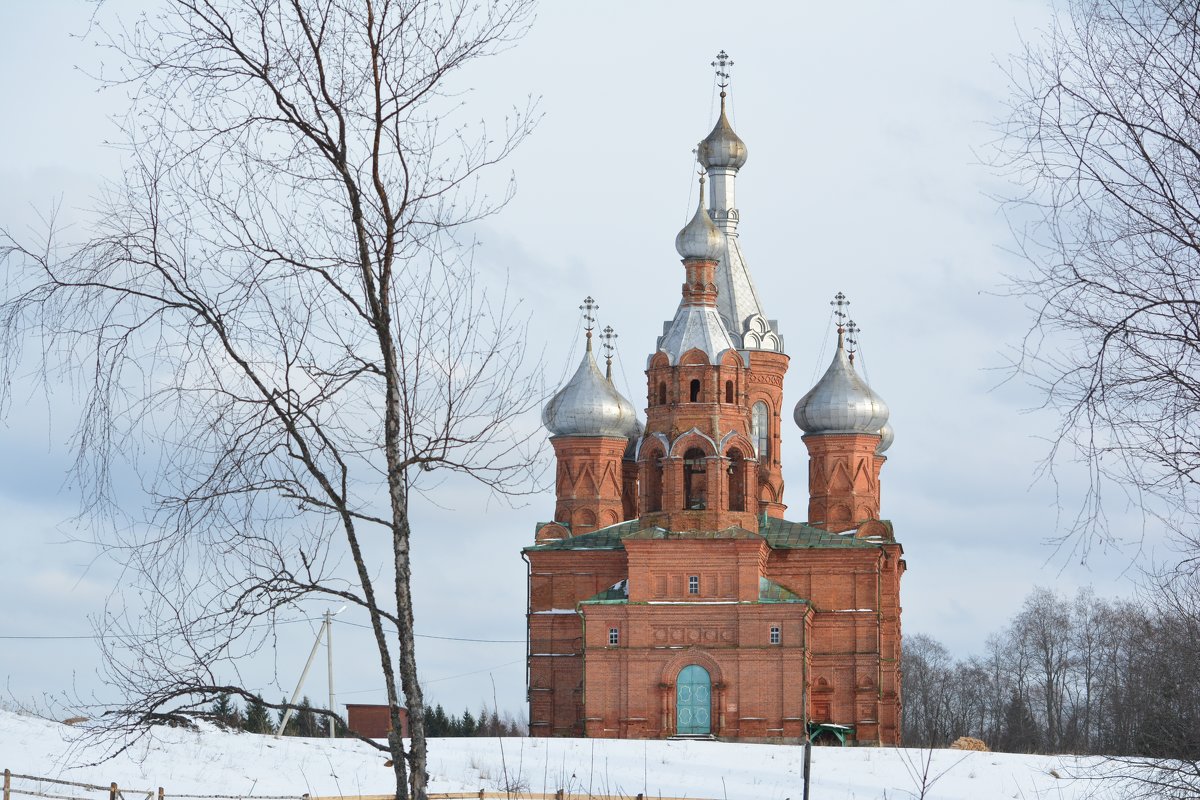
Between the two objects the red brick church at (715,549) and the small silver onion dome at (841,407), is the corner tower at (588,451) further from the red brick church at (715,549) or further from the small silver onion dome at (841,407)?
the small silver onion dome at (841,407)

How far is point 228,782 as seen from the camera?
21688 millimetres

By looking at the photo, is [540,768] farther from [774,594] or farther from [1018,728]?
[1018,728]

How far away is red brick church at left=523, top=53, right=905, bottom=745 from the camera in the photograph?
38.7 metres

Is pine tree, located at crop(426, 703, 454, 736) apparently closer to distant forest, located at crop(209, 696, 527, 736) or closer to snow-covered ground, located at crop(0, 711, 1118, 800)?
distant forest, located at crop(209, 696, 527, 736)

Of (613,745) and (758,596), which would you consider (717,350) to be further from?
(613,745)

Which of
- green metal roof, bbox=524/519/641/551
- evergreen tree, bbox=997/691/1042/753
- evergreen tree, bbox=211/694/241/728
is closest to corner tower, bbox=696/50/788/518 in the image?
green metal roof, bbox=524/519/641/551

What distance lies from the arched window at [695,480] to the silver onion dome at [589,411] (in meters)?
5.84

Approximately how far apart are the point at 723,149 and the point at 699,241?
7612 mm

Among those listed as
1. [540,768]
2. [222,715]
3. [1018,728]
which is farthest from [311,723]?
[1018,728]

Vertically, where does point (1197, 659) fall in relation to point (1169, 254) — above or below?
below

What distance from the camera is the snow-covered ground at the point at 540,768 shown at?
2153cm

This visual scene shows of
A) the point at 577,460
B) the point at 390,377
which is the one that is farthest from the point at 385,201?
the point at 577,460

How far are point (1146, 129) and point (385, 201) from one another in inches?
157

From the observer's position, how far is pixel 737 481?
40.0 metres
